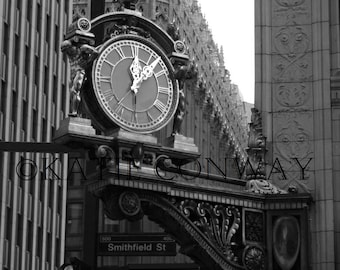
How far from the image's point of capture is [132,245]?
17.5 metres

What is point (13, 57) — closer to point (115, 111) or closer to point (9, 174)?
point (9, 174)

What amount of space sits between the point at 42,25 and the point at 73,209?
20.8 metres

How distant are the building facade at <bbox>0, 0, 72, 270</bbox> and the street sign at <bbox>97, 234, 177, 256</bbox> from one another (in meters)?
35.3

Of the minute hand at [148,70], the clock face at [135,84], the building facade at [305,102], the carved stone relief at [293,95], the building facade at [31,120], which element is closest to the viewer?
the clock face at [135,84]

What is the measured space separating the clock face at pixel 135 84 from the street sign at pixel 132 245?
10.7ft

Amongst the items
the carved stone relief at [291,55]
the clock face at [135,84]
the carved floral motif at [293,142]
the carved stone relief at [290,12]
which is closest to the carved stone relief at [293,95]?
the carved stone relief at [291,55]

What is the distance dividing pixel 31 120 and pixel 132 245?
46.6 meters

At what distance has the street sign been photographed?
56.3 ft

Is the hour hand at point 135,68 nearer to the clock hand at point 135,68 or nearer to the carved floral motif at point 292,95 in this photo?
the clock hand at point 135,68

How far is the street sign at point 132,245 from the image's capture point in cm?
1717

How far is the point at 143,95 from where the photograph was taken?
14375 mm

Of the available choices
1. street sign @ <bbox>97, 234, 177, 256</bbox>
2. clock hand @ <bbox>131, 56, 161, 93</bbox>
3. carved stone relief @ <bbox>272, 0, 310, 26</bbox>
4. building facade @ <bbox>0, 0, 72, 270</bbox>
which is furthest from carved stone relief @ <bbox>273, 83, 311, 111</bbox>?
building facade @ <bbox>0, 0, 72, 270</bbox>

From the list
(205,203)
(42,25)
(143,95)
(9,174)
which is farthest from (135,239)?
(42,25)

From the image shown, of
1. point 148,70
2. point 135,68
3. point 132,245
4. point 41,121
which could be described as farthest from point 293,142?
point 41,121
